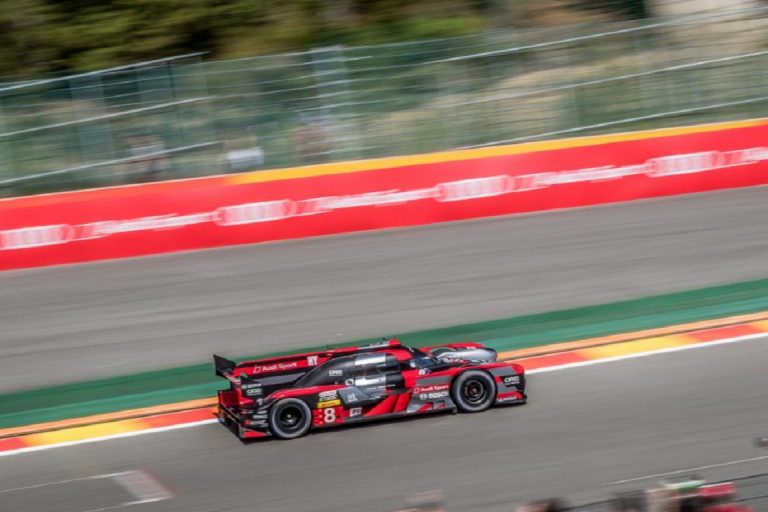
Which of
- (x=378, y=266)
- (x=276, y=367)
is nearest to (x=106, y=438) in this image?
(x=276, y=367)

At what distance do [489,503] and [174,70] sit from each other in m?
11.6

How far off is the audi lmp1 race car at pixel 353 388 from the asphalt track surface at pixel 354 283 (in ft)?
9.28

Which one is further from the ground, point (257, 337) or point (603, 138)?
point (603, 138)

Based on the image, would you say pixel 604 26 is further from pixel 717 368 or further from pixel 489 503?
pixel 489 503

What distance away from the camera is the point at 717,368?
10953 mm

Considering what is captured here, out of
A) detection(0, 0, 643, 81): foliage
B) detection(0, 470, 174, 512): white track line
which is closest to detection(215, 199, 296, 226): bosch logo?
detection(0, 470, 174, 512): white track line

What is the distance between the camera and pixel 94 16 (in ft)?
81.5

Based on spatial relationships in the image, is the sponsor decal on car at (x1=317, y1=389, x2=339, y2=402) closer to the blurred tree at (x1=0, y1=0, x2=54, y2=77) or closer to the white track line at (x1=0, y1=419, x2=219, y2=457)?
the white track line at (x1=0, y1=419, x2=219, y2=457)

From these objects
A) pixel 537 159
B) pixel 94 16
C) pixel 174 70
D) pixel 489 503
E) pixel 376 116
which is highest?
pixel 94 16

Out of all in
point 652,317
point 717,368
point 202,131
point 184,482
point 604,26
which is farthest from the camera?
point 604,26

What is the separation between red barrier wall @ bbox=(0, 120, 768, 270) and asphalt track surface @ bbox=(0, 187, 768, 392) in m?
0.29

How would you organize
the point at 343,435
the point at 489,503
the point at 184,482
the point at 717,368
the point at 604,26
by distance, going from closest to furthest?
the point at 489,503
the point at 184,482
the point at 343,435
the point at 717,368
the point at 604,26

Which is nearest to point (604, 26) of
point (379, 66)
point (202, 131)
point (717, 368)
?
point (379, 66)

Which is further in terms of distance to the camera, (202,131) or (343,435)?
(202,131)
